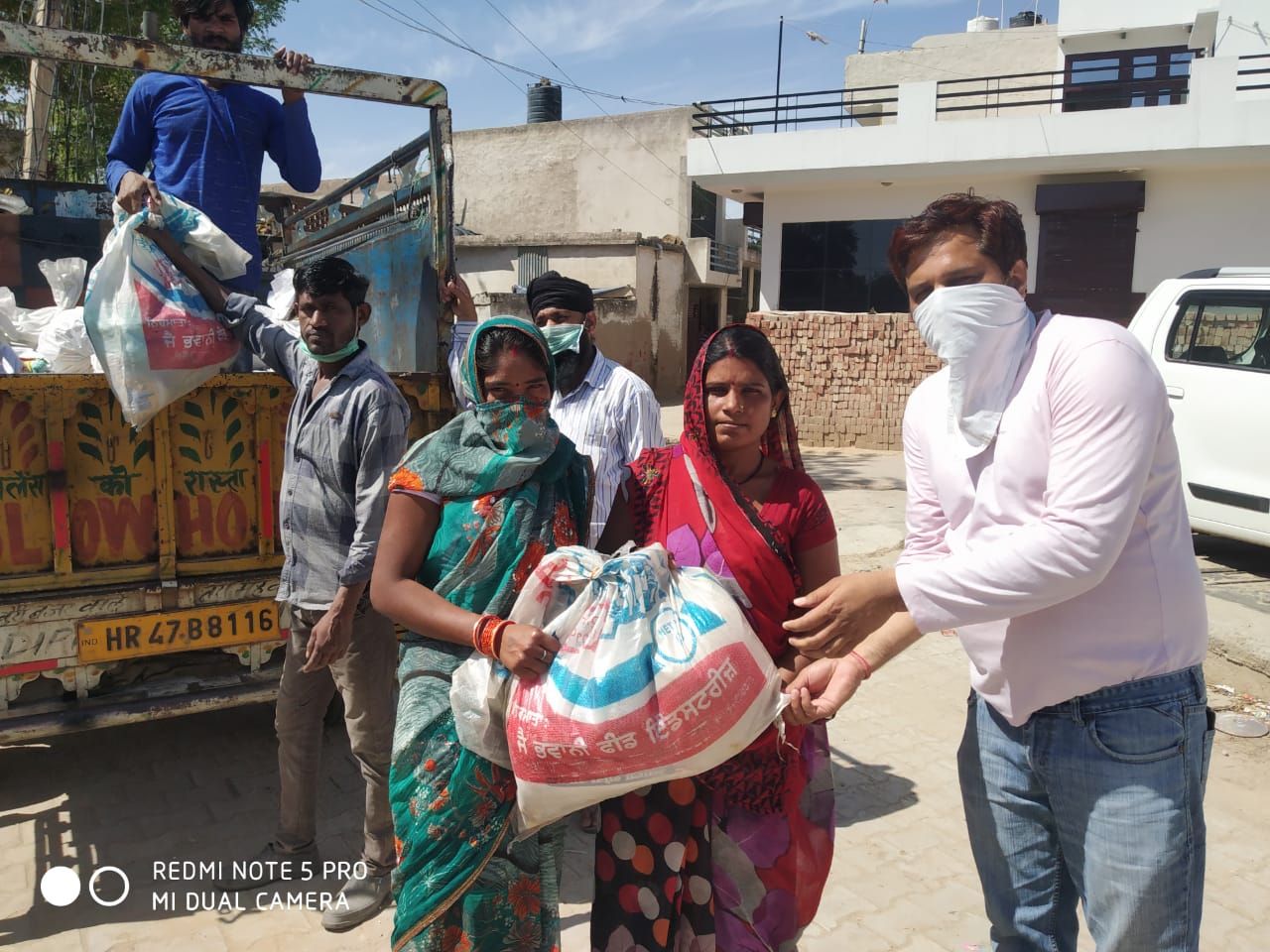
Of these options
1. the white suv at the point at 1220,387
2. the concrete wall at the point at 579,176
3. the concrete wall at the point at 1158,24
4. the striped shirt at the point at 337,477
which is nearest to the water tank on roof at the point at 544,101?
the concrete wall at the point at 579,176

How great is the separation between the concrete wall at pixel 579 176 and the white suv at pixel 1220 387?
1665 cm

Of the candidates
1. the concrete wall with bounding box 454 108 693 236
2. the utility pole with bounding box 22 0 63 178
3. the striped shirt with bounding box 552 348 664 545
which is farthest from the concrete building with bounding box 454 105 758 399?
the striped shirt with bounding box 552 348 664 545

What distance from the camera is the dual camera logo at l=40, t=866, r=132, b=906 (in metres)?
2.80

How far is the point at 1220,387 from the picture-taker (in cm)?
604

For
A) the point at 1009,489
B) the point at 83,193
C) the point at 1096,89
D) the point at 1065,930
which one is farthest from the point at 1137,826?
the point at 1096,89

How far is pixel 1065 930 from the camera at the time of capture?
5.98 feet

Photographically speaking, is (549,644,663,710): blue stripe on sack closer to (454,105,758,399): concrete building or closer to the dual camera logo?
the dual camera logo

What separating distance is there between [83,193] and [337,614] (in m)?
4.53

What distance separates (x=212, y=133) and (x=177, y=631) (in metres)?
1.85

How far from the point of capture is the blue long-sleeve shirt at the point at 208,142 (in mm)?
3422

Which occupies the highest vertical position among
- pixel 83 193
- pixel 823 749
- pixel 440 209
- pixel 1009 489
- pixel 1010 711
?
pixel 83 193

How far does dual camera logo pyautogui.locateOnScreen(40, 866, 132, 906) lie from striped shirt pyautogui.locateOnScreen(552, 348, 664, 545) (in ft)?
6.23

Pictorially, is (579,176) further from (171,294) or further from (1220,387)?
(171,294)

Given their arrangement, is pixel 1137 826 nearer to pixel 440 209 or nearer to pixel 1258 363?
pixel 440 209
